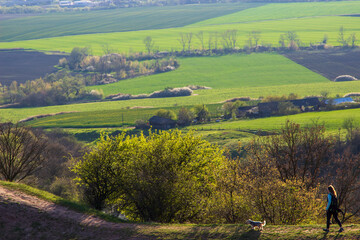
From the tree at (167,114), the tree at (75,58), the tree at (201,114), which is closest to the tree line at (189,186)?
the tree at (167,114)

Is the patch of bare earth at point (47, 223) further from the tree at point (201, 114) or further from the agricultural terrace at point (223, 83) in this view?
the agricultural terrace at point (223, 83)

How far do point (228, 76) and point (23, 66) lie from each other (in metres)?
86.6

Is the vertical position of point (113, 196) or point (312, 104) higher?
point (113, 196)

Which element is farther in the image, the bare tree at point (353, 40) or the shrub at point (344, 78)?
the bare tree at point (353, 40)

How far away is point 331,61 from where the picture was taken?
→ 16225cm

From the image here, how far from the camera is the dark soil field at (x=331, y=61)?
148 m

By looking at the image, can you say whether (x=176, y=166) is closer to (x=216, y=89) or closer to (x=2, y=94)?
(x=216, y=89)

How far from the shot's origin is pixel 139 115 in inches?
4409

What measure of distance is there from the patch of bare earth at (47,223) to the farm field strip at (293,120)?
62027 millimetres

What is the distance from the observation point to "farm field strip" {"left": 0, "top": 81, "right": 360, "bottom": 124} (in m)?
124

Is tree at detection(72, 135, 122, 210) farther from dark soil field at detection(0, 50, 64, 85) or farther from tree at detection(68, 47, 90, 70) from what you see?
tree at detection(68, 47, 90, 70)

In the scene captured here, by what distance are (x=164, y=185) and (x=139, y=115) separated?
78.9 m

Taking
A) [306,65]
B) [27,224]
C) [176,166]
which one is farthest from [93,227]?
[306,65]

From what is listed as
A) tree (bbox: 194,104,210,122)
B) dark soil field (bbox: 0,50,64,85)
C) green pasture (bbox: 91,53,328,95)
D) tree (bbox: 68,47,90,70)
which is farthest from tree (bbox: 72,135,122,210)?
tree (bbox: 68,47,90,70)
